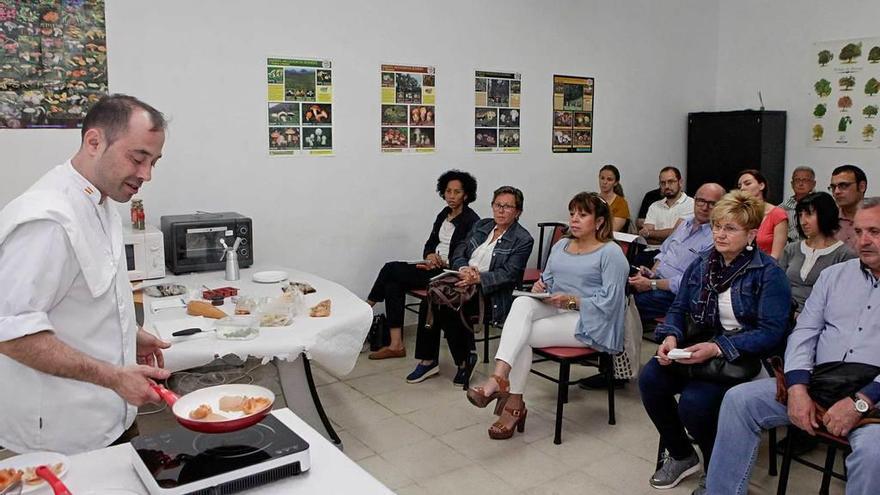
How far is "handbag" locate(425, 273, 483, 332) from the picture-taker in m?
4.26

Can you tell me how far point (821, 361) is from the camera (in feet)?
8.75

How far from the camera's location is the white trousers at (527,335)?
11.7 feet

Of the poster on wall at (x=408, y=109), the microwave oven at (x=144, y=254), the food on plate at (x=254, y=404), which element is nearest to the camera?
the food on plate at (x=254, y=404)

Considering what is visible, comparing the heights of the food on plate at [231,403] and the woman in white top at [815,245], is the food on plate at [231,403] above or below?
below

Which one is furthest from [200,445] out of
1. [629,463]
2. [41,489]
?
[629,463]

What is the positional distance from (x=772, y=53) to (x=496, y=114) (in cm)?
289

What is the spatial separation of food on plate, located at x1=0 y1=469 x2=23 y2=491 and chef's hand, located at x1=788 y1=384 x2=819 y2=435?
7.80 ft

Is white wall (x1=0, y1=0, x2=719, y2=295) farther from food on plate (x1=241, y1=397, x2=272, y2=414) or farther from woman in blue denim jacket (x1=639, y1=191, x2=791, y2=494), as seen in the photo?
food on plate (x1=241, y1=397, x2=272, y2=414)

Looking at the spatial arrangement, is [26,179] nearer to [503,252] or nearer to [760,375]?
[503,252]

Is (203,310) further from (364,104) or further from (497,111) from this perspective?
(497,111)

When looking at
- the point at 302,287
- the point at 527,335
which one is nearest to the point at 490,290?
the point at 527,335

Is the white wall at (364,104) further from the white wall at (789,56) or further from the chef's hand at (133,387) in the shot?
the chef's hand at (133,387)

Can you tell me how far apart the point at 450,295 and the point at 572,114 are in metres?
2.66

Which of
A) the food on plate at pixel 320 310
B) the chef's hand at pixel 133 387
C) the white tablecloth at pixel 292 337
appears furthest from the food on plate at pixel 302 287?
the chef's hand at pixel 133 387
